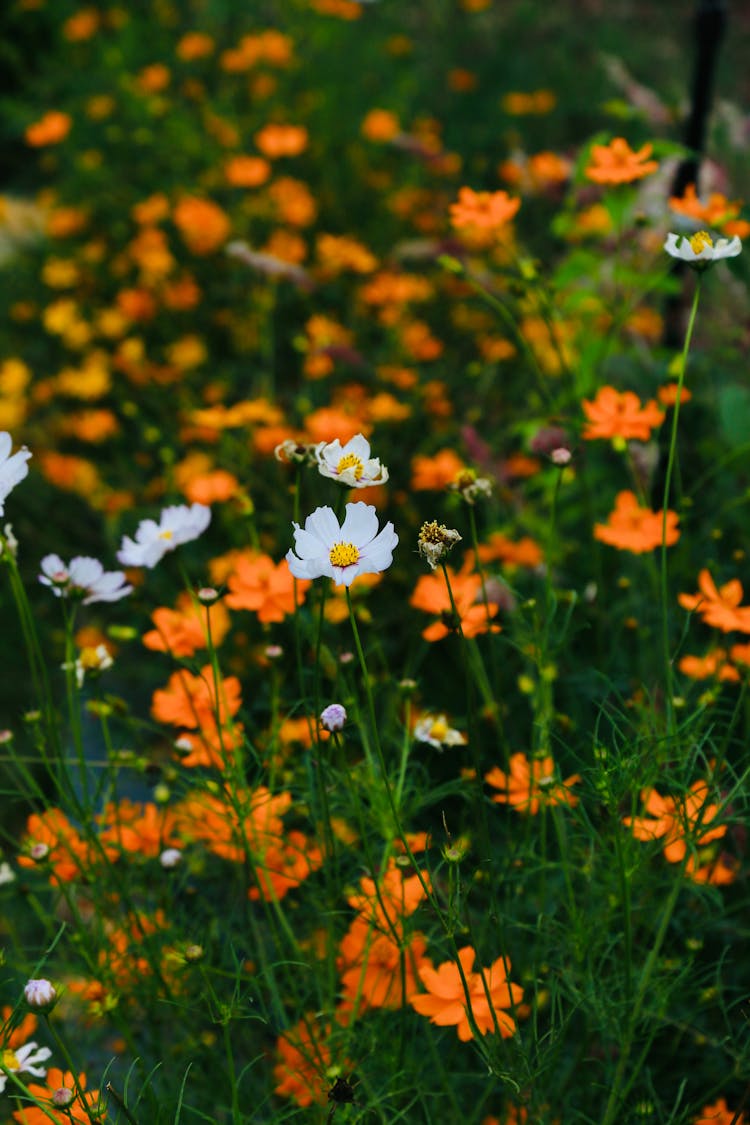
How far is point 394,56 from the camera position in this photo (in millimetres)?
3365

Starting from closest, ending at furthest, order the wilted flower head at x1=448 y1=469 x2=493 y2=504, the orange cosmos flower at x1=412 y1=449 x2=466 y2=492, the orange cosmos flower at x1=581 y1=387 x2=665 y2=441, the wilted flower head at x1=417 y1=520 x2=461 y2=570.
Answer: the wilted flower head at x1=417 y1=520 x2=461 y2=570
the wilted flower head at x1=448 y1=469 x2=493 y2=504
the orange cosmos flower at x1=581 y1=387 x2=665 y2=441
the orange cosmos flower at x1=412 y1=449 x2=466 y2=492

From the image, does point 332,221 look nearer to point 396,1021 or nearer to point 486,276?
point 486,276

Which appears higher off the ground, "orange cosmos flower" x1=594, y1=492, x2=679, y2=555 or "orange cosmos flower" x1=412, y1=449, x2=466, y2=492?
"orange cosmos flower" x1=594, y1=492, x2=679, y2=555

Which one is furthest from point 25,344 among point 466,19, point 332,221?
point 466,19

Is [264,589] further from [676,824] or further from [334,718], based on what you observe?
[676,824]

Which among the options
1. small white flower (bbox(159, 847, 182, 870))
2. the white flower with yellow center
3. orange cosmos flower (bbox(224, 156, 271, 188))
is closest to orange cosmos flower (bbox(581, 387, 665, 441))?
the white flower with yellow center

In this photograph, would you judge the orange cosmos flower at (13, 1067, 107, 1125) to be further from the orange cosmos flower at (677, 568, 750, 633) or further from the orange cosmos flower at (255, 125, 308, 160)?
the orange cosmos flower at (255, 125, 308, 160)

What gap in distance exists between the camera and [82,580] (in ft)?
3.25

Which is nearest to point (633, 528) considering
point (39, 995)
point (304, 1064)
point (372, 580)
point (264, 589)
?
point (372, 580)

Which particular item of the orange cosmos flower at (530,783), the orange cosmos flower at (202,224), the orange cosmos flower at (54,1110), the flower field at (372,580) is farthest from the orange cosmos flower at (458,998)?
the orange cosmos flower at (202,224)

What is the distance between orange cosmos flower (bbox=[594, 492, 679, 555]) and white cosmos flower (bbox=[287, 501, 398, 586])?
455mm

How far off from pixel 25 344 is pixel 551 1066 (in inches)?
94.0

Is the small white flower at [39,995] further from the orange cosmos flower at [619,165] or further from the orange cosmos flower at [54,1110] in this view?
the orange cosmos flower at [619,165]

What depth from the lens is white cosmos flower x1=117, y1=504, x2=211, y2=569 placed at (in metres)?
1.00
